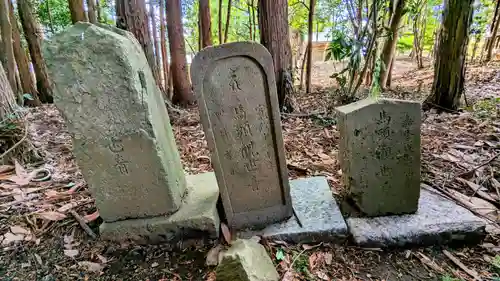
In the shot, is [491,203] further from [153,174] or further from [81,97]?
[81,97]

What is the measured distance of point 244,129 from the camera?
208 centimetres

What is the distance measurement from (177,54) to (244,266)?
16.2 feet

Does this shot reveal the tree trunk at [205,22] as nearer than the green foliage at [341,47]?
No

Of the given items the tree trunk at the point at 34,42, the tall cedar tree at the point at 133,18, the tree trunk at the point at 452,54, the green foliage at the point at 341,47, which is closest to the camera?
the tall cedar tree at the point at 133,18

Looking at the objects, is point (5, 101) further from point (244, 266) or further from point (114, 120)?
point (244, 266)

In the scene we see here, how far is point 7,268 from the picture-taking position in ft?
6.59

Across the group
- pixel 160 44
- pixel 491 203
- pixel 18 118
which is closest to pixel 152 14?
pixel 160 44

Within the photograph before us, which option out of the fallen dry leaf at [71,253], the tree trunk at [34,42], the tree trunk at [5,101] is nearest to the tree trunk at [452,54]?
the fallen dry leaf at [71,253]

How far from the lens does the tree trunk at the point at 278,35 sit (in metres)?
4.38

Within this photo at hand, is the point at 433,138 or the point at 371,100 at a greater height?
the point at 371,100

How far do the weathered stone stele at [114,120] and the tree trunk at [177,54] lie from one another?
3.70 meters

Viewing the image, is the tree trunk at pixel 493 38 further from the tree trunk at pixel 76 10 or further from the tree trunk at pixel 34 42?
the tree trunk at pixel 34 42

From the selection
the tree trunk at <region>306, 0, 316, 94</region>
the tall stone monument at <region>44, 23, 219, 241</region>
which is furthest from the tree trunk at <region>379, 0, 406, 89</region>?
the tall stone monument at <region>44, 23, 219, 241</region>

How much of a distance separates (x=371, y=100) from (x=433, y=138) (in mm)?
2111
